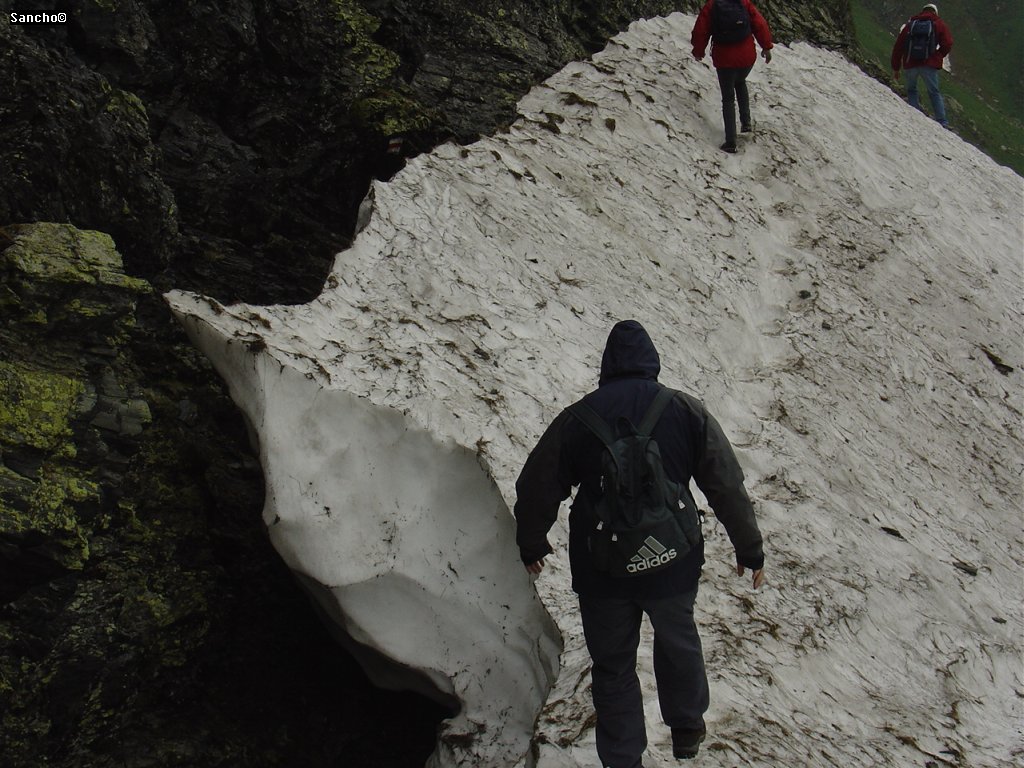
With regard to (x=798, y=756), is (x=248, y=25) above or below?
above

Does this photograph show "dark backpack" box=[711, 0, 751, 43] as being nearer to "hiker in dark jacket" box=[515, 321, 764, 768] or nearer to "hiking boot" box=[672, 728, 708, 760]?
"hiker in dark jacket" box=[515, 321, 764, 768]

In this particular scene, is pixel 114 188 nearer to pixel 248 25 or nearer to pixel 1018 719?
pixel 248 25

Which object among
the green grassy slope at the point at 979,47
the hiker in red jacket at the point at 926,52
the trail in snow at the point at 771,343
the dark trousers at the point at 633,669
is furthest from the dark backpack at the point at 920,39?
the green grassy slope at the point at 979,47

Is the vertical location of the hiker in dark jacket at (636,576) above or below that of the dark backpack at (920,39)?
below

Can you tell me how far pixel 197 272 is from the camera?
9.87 meters

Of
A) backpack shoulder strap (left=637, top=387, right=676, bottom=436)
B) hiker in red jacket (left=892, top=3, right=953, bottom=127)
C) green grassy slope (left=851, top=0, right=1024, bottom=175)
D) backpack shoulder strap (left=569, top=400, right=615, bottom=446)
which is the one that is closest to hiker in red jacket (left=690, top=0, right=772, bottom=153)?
hiker in red jacket (left=892, top=3, right=953, bottom=127)

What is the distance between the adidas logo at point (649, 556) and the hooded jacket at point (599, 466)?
130 mm

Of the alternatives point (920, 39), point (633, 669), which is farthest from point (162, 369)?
point (920, 39)

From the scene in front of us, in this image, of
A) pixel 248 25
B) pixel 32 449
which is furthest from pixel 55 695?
pixel 248 25

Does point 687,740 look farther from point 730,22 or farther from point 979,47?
point 979,47

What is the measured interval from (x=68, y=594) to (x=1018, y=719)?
7.88m

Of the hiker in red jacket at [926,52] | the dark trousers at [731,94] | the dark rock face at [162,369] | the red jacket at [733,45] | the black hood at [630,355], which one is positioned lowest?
the dark rock face at [162,369]

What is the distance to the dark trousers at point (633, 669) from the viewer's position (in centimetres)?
558

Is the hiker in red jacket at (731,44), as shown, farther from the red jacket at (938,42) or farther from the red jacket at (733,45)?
the red jacket at (938,42)
